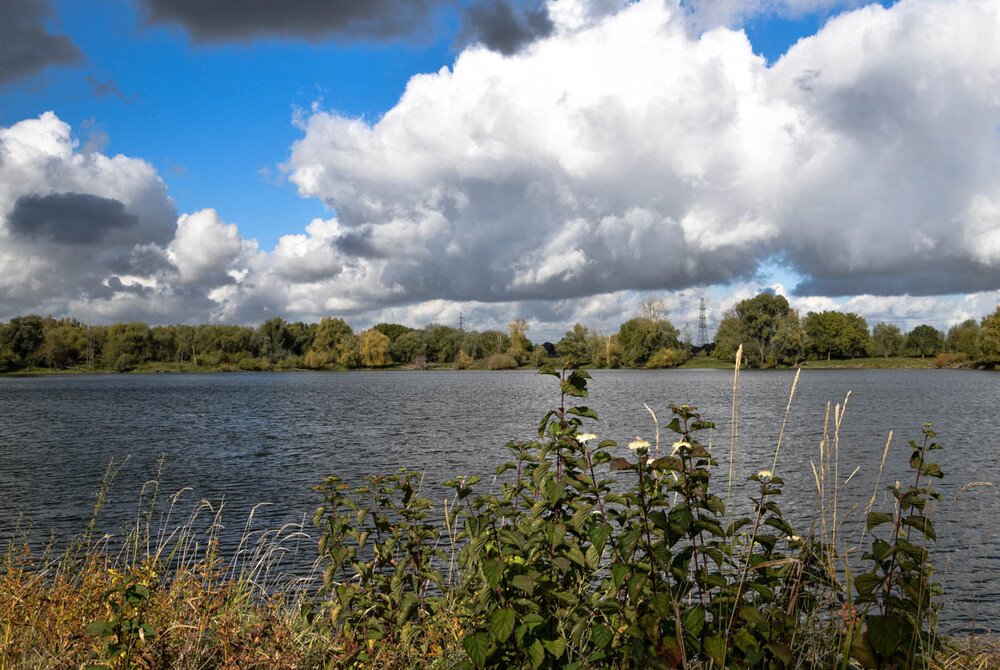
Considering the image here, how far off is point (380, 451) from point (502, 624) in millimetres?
27176

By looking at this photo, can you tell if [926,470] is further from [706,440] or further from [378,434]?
[378,434]

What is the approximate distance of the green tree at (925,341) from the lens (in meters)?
155

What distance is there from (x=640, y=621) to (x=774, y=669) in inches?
35.7

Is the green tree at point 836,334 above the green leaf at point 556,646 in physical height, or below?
above

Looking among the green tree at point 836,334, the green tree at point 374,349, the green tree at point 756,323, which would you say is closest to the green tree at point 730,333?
the green tree at point 756,323

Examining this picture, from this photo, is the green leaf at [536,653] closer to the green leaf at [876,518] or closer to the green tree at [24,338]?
the green leaf at [876,518]

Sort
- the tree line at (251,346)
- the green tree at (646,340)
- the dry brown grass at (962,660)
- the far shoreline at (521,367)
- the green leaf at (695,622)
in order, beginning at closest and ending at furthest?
1. the green leaf at (695,622)
2. the dry brown grass at (962,660)
3. the far shoreline at (521,367)
4. the green tree at (646,340)
5. the tree line at (251,346)

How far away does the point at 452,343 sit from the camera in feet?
571

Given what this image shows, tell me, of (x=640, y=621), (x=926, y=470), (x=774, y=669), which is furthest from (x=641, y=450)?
(x=926, y=470)

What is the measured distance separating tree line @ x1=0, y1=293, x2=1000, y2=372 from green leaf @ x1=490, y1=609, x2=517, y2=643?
122671mm

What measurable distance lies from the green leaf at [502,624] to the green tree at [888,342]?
177 meters

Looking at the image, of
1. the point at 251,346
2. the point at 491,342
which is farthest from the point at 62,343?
the point at 491,342

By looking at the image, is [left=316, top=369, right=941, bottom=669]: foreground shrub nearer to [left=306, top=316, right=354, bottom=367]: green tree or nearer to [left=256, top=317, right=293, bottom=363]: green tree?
[left=306, top=316, right=354, bottom=367]: green tree

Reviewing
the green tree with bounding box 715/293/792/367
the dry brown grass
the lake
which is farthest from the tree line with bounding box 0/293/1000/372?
the dry brown grass
